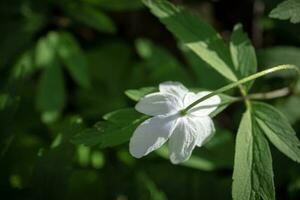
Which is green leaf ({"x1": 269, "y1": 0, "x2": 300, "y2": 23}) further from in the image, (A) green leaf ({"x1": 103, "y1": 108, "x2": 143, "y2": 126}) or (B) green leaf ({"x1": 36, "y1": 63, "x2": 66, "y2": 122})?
(B) green leaf ({"x1": 36, "y1": 63, "x2": 66, "y2": 122})

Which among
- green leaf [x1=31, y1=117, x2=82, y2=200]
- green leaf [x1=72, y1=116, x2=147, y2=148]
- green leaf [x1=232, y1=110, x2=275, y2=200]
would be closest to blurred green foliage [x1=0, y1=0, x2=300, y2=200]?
green leaf [x1=31, y1=117, x2=82, y2=200]

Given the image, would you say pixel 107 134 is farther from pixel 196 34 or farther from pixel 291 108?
pixel 291 108

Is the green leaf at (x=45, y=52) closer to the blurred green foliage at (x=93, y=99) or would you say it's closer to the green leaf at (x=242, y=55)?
the blurred green foliage at (x=93, y=99)

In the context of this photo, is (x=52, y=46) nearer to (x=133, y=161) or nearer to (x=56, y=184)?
(x=133, y=161)

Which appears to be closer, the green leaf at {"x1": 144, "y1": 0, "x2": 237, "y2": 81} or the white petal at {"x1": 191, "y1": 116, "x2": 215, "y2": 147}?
the white petal at {"x1": 191, "y1": 116, "x2": 215, "y2": 147}

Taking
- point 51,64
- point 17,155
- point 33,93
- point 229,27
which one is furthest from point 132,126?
point 229,27

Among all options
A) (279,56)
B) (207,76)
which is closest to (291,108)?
(279,56)
